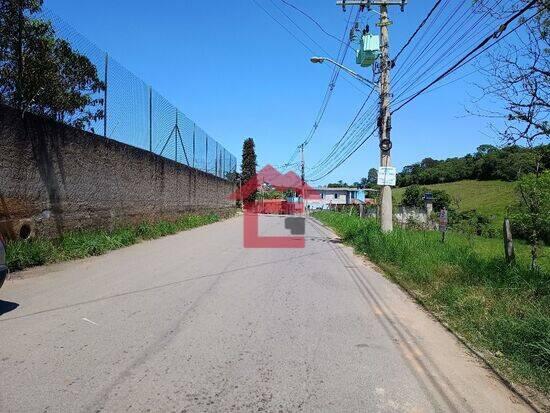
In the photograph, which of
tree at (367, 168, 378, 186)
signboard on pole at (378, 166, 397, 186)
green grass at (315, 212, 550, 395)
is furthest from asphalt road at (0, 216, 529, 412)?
tree at (367, 168, 378, 186)

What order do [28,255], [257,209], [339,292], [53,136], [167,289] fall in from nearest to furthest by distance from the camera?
[167,289]
[339,292]
[28,255]
[53,136]
[257,209]

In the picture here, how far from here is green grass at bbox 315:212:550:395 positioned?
5.33 metres

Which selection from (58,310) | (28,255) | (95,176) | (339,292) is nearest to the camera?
(58,310)

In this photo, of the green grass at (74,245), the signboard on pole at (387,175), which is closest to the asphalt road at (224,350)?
the green grass at (74,245)

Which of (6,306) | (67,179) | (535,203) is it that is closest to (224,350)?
(6,306)

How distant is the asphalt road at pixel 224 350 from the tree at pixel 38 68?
16.9 feet

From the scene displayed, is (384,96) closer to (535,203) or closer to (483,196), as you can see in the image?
(535,203)

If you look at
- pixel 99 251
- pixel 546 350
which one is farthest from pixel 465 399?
pixel 99 251

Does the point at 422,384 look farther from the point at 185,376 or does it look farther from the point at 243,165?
the point at 243,165

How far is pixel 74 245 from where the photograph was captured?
494 inches

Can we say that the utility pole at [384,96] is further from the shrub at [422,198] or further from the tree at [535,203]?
the shrub at [422,198]

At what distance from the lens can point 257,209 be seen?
73.7 meters

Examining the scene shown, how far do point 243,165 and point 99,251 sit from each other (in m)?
81.1

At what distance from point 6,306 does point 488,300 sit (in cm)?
695
